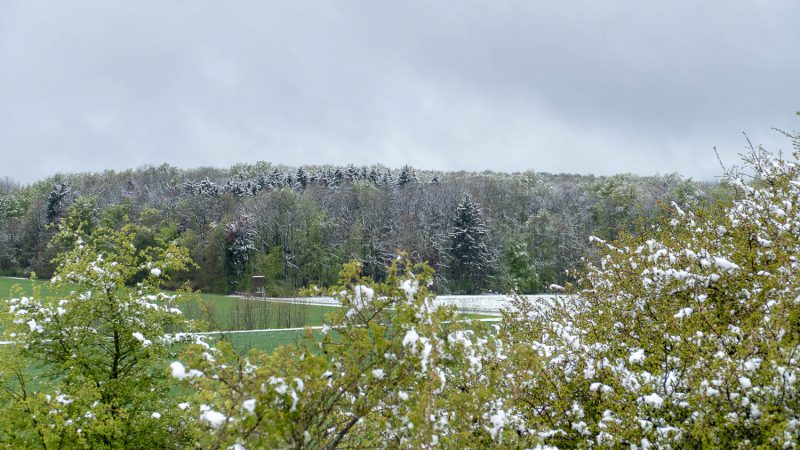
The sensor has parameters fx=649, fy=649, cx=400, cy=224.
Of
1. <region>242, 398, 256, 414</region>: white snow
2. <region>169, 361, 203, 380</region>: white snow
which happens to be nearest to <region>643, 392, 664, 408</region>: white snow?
<region>242, 398, 256, 414</region>: white snow

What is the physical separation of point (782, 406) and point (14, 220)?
64.0 meters

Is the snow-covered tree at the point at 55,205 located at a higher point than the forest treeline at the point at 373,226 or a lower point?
higher

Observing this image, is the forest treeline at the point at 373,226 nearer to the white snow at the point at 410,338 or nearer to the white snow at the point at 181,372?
the white snow at the point at 410,338

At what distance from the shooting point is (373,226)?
46.2m

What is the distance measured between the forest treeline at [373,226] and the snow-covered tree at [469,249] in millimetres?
71

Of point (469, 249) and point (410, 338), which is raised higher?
point (469, 249)

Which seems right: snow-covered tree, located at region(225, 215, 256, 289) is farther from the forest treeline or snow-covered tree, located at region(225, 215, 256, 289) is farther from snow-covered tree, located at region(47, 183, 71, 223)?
snow-covered tree, located at region(47, 183, 71, 223)

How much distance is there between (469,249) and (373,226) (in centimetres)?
742

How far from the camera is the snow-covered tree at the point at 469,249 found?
4259cm

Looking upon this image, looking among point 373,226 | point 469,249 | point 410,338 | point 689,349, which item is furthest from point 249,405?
point 373,226

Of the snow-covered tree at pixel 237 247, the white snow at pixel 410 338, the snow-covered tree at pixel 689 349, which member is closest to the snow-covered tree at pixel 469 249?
the snow-covered tree at pixel 237 247

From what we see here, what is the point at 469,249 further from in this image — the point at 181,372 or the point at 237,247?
the point at 181,372

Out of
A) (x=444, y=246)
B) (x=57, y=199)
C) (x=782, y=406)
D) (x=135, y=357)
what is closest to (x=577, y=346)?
(x=782, y=406)

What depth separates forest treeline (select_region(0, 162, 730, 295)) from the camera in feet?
140
